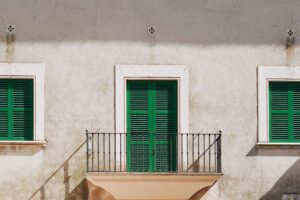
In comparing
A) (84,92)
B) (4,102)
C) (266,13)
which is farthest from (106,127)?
(266,13)

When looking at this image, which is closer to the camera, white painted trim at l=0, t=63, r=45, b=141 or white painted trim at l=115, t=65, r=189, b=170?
white painted trim at l=0, t=63, r=45, b=141

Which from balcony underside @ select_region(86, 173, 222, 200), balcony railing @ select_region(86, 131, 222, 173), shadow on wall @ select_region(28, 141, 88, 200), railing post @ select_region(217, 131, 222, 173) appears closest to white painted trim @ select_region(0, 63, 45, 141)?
shadow on wall @ select_region(28, 141, 88, 200)

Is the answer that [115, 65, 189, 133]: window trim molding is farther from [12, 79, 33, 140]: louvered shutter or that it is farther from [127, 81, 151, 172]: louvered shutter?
[12, 79, 33, 140]: louvered shutter

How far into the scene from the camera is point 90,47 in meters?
21.7

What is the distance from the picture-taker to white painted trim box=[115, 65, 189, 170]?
2152 centimetres

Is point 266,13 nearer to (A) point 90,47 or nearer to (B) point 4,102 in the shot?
(A) point 90,47

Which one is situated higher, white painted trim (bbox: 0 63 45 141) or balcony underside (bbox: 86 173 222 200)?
white painted trim (bbox: 0 63 45 141)

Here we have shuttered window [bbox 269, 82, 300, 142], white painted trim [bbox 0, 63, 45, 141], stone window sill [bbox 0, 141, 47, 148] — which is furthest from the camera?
shuttered window [bbox 269, 82, 300, 142]

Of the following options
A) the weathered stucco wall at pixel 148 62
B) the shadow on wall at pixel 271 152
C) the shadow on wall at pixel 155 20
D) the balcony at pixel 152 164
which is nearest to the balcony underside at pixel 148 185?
the balcony at pixel 152 164

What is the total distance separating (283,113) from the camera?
72.1 feet

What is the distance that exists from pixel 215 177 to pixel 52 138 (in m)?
Answer: 3.63

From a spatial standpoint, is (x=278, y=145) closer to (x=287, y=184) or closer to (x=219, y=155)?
(x=287, y=184)

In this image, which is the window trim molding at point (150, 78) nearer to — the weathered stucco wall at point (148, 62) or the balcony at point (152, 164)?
the weathered stucco wall at point (148, 62)

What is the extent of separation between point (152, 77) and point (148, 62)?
36 cm
